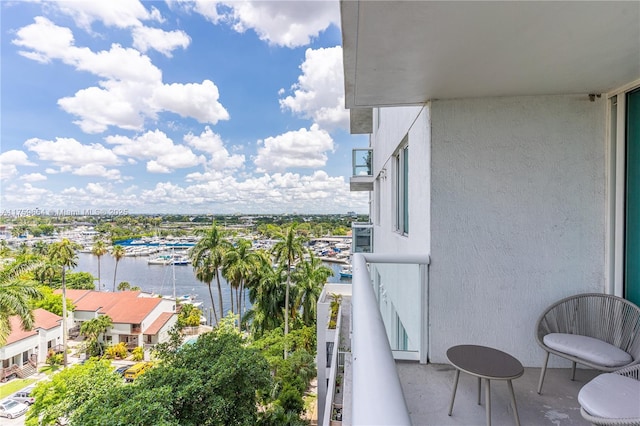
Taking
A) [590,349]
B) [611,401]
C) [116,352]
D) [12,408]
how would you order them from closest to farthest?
[611,401] → [590,349] → [12,408] → [116,352]

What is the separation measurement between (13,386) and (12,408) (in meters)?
4.86

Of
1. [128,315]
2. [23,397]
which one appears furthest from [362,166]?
[128,315]

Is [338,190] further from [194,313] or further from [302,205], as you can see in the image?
[194,313]

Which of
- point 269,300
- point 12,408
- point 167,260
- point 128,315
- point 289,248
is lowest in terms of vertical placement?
point 12,408

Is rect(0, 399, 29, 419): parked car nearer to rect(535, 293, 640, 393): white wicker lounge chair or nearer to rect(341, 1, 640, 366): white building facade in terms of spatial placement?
rect(341, 1, 640, 366): white building facade

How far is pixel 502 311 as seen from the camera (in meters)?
3.11

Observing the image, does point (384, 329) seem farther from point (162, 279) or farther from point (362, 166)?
point (162, 279)

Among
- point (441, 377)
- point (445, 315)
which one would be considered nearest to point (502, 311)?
point (445, 315)

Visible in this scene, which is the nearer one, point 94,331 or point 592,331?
point 592,331

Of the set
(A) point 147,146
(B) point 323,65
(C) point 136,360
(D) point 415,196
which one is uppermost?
(A) point 147,146

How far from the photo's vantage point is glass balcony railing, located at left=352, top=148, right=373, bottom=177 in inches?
426

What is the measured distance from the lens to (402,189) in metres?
5.34

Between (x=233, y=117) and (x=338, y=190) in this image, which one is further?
(x=233, y=117)

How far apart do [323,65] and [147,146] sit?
5528cm
